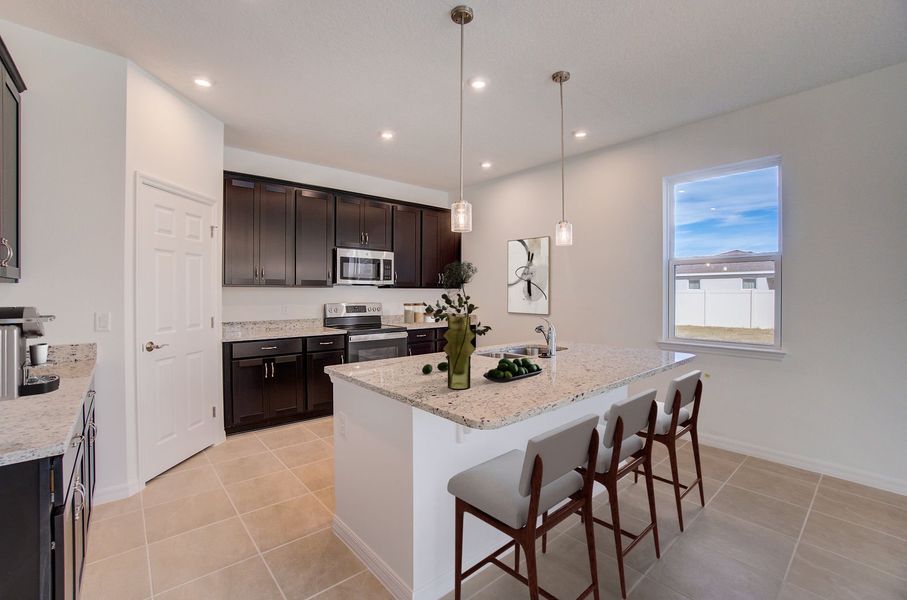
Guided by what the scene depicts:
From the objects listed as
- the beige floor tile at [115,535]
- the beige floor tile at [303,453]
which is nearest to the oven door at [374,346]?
the beige floor tile at [303,453]

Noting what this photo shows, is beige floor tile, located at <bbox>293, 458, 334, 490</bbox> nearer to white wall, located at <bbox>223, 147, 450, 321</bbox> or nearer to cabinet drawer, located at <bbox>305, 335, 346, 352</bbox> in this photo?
cabinet drawer, located at <bbox>305, 335, 346, 352</bbox>

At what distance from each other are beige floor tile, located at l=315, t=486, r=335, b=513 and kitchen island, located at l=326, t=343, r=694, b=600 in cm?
33

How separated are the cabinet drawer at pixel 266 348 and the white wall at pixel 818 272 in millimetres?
Answer: 2652

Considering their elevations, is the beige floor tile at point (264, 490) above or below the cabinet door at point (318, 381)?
below

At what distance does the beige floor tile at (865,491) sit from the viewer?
2.53m

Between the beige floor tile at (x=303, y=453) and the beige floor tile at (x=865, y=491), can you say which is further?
the beige floor tile at (x=303, y=453)

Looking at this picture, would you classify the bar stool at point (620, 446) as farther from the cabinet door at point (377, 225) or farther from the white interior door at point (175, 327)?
the cabinet door at point (377, 225)

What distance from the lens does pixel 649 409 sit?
185cm

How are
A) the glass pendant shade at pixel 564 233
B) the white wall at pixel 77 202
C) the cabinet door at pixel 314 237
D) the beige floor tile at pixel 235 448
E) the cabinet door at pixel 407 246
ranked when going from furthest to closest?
the cabinet door at pixel 407 246
the cabinet door at pixel 314 237
the beige floor tile at pixel 235 448
the glass pendant shade at pixel 564 233
the white wall at pixel 77 202

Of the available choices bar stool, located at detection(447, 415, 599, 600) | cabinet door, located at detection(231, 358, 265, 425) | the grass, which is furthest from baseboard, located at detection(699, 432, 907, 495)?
cabinet door, located at detection(231, 358, 265, 425)

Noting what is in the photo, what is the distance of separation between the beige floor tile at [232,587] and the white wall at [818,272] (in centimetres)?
200

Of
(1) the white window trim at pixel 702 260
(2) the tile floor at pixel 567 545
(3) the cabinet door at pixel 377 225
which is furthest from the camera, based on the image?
(3) the cabinet door at pixel 377 225

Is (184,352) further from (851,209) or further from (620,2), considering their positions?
(851,209)

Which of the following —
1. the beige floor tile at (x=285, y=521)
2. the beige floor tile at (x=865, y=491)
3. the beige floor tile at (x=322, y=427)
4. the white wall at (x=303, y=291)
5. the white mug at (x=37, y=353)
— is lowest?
the beige floor tile at (x=285, y=521)
